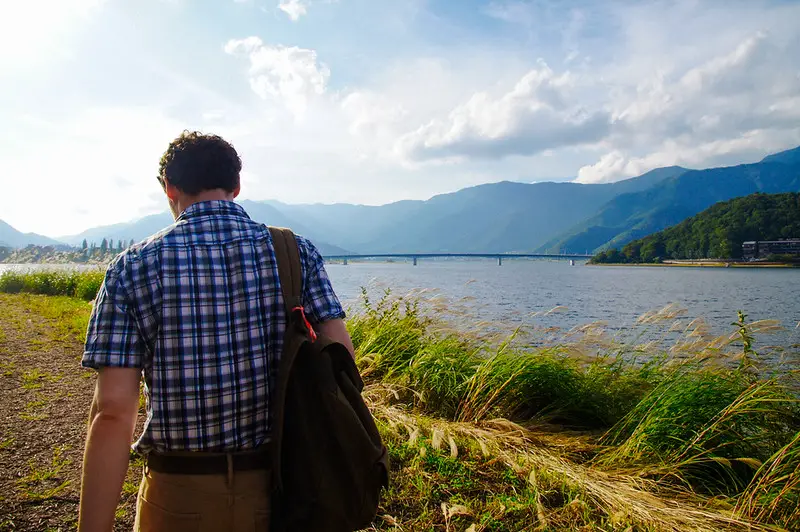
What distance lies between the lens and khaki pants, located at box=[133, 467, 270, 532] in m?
1.52

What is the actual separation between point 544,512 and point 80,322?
9.11 m

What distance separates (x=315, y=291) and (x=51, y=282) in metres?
17.1

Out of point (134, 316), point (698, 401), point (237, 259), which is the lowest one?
point (698, 401)

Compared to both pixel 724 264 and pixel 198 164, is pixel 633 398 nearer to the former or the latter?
pixel 198 164

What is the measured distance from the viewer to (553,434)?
494 centimetres

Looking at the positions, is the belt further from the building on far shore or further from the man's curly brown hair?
the building on far shore

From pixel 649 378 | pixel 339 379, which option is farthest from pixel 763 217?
pixel 339 379

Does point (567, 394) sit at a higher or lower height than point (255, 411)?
lower

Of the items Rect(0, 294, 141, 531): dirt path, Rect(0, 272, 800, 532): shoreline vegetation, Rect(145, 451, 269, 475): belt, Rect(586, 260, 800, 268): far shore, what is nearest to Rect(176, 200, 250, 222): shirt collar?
Rect(145, 451, 269, 475): belt

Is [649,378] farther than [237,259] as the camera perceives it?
Yes

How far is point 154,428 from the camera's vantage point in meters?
1.51

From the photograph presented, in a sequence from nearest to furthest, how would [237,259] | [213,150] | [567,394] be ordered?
[237,259]
[213,150]
[567,394]

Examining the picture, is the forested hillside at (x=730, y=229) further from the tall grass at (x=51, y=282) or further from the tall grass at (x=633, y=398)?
the tall grass at (x=51, y=282)

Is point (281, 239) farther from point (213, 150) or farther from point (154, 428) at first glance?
point (154, 428)
